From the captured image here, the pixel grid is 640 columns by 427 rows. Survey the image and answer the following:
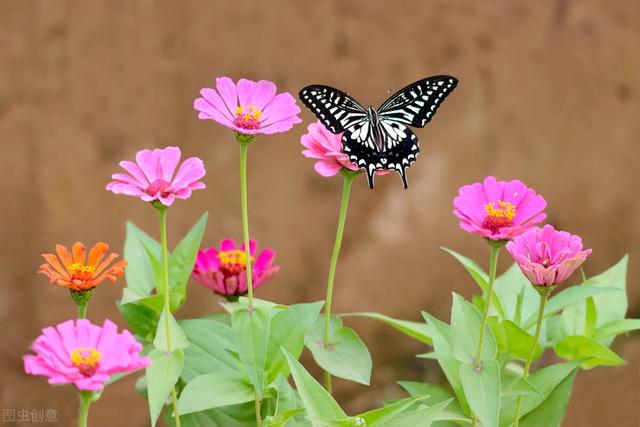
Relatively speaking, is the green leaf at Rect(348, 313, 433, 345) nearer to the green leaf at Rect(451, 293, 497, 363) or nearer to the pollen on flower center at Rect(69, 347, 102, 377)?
the green leaf at Rect(451, 293, 497, 363)

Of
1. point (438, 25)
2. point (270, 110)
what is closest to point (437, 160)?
point (438, 25)

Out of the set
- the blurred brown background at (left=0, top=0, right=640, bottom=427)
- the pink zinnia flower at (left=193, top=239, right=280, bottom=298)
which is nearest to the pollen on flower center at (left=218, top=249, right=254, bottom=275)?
the pink zinnia flower at (left=193, top=239, right=280, bottom=298)

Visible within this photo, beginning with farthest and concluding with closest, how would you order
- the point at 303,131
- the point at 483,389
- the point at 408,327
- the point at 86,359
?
the point at 303,131, the point at 408,327, the point at 483,389, the point at 86,359

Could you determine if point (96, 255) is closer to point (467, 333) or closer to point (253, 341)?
point (253, 341)

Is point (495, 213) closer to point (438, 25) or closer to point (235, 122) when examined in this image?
point (235, 122)

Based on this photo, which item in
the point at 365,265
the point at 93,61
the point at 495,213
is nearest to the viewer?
the point at 495,213

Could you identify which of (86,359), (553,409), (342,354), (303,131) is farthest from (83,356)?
(303,131)

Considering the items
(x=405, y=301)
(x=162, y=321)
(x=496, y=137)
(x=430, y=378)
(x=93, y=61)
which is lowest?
(x=430, y=378)
